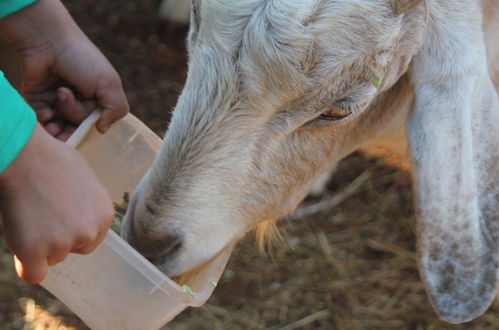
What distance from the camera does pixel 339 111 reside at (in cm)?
201

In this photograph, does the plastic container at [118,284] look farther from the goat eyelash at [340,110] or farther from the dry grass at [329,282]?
the dry grass at [329,282]

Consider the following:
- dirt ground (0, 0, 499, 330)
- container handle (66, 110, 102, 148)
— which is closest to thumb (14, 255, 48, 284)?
container handle (66, 110, 102, 148)

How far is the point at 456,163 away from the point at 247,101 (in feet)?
1.93

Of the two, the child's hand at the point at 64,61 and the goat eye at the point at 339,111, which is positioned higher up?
the child's hand at the point at 64,61

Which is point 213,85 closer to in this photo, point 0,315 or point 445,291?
point 445,291

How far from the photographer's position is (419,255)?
2139mm

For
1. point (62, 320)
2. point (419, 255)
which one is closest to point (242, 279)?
point (62, 320)

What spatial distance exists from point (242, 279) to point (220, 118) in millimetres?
1457

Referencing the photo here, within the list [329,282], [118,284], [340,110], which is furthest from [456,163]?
[329,282]

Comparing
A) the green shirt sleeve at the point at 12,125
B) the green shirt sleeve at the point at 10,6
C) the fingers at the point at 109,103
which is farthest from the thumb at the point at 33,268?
the green shirt sleeve at the point at 10,6

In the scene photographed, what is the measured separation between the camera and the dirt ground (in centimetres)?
311

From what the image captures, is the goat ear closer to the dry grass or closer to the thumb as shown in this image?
the thumb

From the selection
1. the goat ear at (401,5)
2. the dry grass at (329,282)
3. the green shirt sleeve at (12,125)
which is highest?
the green shirt sleeve at (12,125)

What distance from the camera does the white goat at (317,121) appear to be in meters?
1.92
